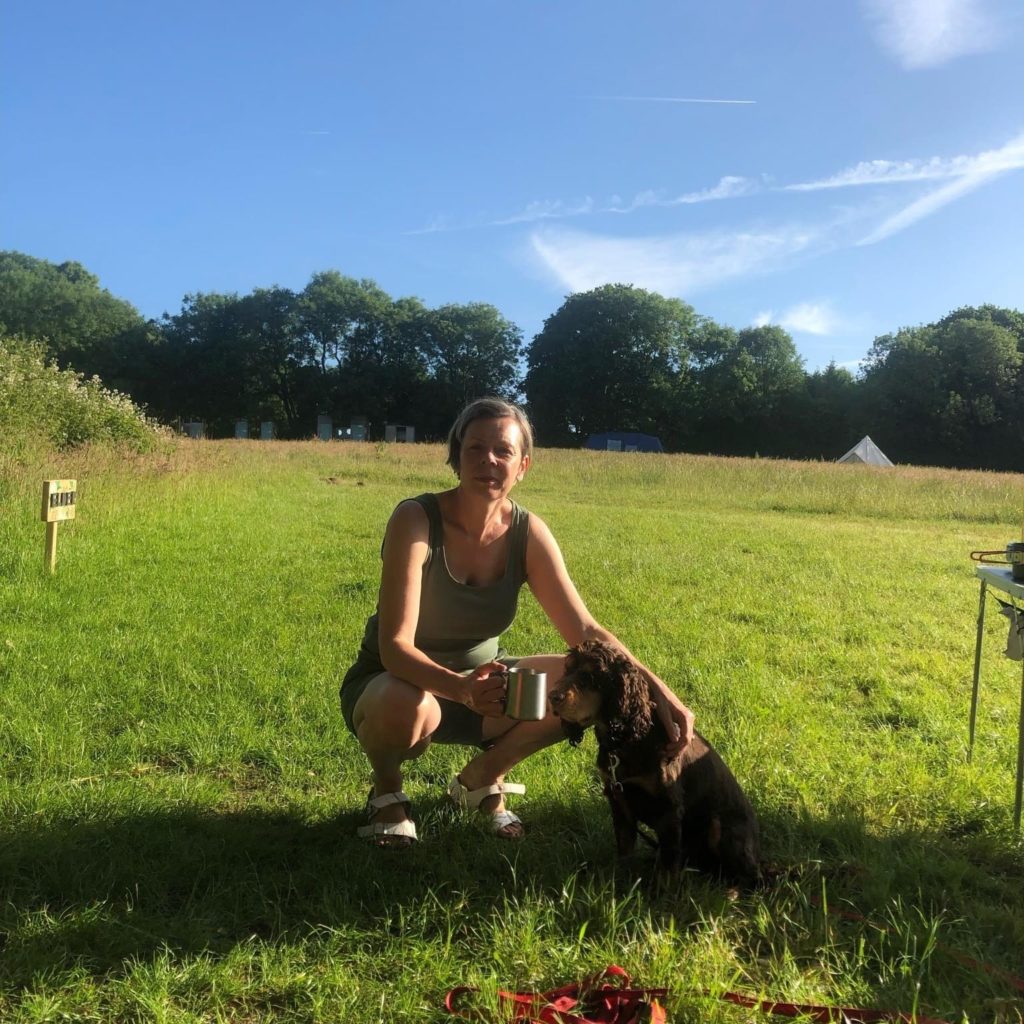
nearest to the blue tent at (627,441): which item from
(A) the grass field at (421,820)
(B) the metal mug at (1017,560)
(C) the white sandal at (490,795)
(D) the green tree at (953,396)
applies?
(D) the green tree at (953,396)

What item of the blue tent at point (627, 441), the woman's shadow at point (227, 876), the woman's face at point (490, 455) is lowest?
the woman's shadow at point (227, 876)

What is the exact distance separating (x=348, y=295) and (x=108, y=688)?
69.7 meters

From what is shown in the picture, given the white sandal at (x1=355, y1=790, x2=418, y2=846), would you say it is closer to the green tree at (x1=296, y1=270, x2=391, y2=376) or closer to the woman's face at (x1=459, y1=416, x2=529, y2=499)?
the woman's face at (x1=459, y1=416, x2=529, y2=499)

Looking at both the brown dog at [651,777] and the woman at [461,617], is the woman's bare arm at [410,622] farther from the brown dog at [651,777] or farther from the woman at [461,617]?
the brown dog at [651,777]

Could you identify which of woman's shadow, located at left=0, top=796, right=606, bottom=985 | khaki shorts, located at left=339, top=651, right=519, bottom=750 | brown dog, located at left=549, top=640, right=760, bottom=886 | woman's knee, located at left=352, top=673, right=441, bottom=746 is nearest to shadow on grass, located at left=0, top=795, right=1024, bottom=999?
woman's shadow, located at left=0, top=796, right=606, bottom=985

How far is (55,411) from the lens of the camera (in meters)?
12.5

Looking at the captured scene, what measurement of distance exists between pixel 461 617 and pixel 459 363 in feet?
220

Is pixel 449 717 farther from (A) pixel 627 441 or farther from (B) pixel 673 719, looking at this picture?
(A) pixel 627 441

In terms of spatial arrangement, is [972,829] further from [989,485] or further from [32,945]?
[989,485]

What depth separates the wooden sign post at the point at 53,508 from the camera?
241 inches

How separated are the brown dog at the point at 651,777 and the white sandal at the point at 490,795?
52cm

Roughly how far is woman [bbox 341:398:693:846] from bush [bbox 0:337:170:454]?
8.79 metres

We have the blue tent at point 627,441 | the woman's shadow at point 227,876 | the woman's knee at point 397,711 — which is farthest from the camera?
the blue tent at point 627,441

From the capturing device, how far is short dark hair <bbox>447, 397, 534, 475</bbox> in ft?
8.73
